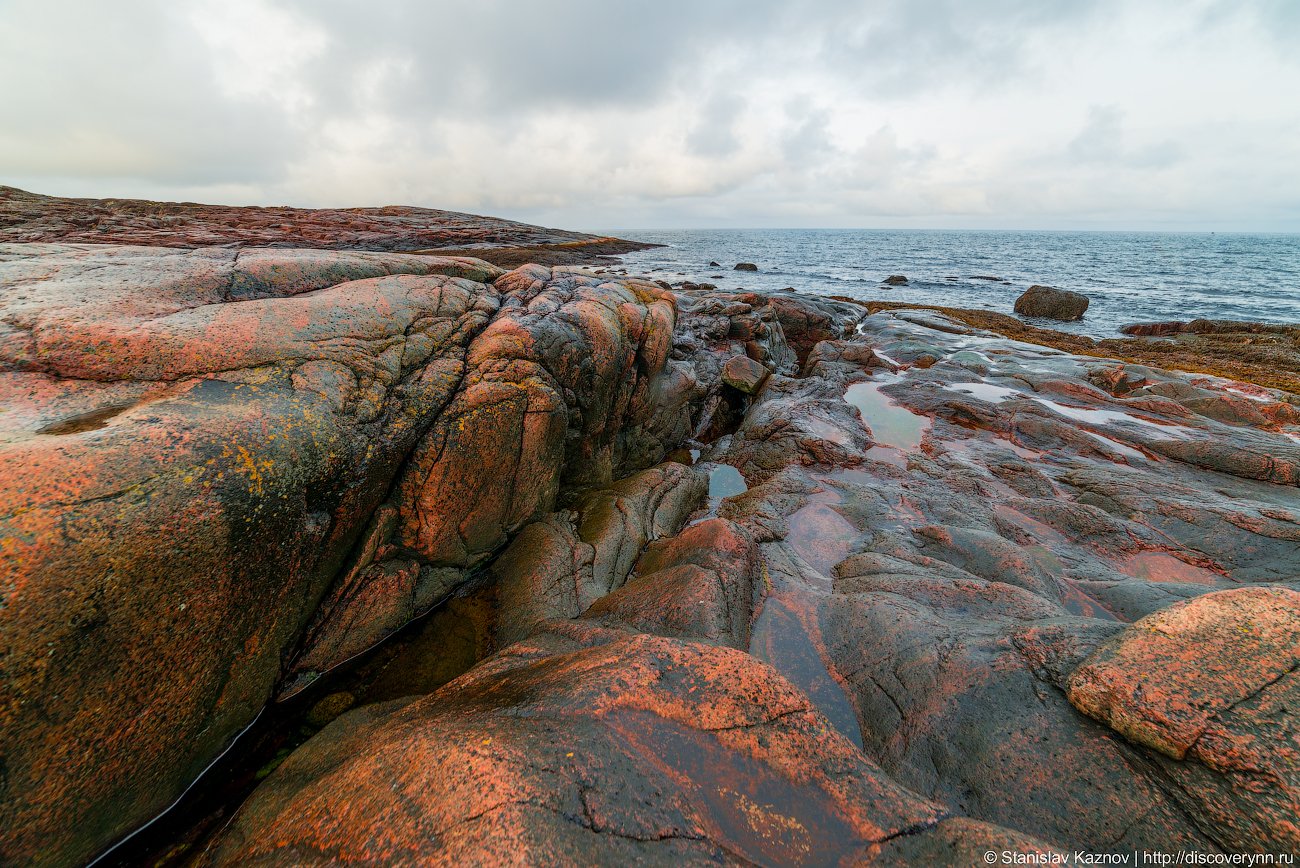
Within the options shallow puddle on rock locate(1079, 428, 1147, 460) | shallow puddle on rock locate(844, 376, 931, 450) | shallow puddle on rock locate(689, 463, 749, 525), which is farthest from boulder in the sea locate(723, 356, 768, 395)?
shallow puddle on rock locate(1079, 428, 1147, 460)

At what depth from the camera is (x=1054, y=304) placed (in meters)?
34.1

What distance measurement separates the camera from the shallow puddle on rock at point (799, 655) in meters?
5.47

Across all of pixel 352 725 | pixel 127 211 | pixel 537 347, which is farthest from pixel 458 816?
pixel 127 211

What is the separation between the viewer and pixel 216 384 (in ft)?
19.2

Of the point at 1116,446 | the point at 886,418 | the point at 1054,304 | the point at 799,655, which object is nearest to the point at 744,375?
the point at 886,418

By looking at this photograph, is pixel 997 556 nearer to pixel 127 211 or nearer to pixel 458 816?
pixel 458 816

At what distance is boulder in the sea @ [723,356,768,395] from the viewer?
17281 millimetres

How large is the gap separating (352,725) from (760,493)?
27.7 feet

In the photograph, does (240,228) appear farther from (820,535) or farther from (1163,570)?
(1163,570)

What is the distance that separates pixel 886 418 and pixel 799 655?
11.7 metres

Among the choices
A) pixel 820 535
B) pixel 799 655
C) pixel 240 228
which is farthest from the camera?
pixel 240 228

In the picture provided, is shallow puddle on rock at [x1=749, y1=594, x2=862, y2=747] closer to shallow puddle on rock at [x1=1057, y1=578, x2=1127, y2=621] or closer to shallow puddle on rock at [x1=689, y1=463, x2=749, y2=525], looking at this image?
shallow puddle on rock at [x1=689, y1=463, x2=749, y2=525]

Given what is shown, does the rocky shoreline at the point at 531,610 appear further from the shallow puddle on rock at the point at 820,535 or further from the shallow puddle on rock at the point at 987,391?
the shallow puddle on rock at the point at 987,391

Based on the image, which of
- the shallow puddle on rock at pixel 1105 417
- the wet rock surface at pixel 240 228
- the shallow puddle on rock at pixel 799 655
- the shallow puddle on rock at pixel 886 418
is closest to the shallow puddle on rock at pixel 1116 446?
the shallow puddle on rock at pixel 1105 417
